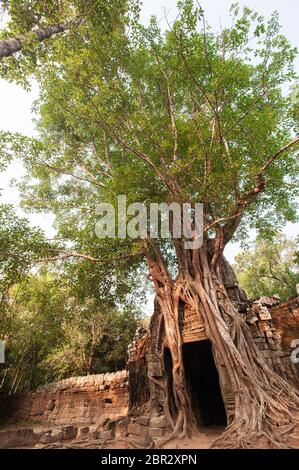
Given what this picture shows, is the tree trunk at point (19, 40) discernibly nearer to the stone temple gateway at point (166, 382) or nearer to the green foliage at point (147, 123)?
the green foliage at point (147, 123)

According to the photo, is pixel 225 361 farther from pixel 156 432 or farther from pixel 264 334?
pixel 156 432

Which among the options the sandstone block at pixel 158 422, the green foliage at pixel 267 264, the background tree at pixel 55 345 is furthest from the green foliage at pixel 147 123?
the green foliage at pixel 267 264

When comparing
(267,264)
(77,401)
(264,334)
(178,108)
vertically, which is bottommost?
(77,401)

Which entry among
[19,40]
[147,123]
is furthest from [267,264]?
[19,40]

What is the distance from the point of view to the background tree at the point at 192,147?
508 centimetres

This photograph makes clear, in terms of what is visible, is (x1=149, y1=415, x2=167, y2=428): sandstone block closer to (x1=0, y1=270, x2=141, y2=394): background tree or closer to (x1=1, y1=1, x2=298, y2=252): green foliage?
(x1=1, y1=1, x2=298, y2=252): green foliage

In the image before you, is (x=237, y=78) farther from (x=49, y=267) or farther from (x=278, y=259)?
(x=278, y=259)

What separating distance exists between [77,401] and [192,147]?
416 inches

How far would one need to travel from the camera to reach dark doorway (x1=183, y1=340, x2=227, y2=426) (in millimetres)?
6812

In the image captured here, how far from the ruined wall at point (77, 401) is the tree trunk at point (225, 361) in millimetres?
4009

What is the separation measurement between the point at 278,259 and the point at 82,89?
686 inches

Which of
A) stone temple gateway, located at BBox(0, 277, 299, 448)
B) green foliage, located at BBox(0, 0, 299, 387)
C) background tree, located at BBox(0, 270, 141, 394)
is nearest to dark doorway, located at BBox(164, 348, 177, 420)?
stone temple gateway, located at BBox(0, 277, 299, 448)

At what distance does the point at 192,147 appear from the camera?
5.78m

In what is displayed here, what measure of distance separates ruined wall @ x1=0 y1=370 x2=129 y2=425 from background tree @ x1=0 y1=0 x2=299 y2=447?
4.04 meters
